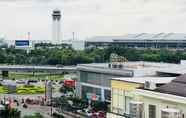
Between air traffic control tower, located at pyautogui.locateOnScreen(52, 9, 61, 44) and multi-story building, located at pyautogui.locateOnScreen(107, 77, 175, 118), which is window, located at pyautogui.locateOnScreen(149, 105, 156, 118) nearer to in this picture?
multi-story building, located at pyautogui.locateOnScreen(107, 77, 175, 118)

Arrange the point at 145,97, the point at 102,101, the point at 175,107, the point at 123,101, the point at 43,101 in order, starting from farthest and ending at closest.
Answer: the point at 43,101
the point at 102,101
the point at 123,101
the point at 145,97
the point at 175,107

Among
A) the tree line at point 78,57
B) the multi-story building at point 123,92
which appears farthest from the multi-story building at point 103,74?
the tree line at point 78,57

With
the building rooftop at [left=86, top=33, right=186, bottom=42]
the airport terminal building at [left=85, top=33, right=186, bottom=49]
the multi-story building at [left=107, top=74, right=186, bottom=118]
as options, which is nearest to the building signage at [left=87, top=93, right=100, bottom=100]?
the multi-story building at [left=107, top=74, right=186, bottom=118]


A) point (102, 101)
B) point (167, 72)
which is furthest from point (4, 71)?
point (167, 72)

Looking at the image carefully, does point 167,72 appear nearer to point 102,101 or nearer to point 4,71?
point 102,101

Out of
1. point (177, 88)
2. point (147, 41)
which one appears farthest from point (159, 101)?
point (147, 41)
